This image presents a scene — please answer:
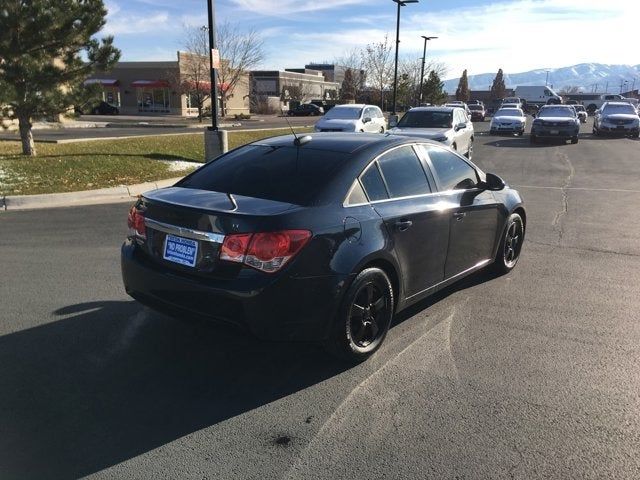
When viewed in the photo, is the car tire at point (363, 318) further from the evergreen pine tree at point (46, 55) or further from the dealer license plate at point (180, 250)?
the evergreen pine tree at point (46, 55)

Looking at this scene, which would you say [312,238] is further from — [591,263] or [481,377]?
[591,263]

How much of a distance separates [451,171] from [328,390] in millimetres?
2467

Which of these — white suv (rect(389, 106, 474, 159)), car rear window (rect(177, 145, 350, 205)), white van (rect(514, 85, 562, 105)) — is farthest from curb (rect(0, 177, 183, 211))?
white van (rect(514, 85, 562, 105))

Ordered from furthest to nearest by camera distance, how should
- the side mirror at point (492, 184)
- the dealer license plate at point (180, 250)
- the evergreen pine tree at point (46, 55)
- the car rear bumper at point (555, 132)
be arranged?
the car rear bumper at point (555, 132) < the evergreen pine tree at point (46, 55) < the side mirror at point (492, 184) < the dealer license plate at point (180, 250)

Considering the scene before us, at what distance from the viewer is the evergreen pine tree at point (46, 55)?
39.9 feet

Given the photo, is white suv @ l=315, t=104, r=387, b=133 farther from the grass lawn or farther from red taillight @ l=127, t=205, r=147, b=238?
red taillight @ l=127, t=205, r=147, b=238

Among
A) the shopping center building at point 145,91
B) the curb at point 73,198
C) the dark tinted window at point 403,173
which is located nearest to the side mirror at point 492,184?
the dark tinted window at point 403,173

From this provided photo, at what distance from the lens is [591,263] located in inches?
256

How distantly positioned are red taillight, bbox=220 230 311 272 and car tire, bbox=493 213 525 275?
3114 mm

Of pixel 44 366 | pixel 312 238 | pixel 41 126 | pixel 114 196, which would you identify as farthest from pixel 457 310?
pixel 41 126

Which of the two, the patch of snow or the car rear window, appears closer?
the car rear window

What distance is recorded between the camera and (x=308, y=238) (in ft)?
11.4

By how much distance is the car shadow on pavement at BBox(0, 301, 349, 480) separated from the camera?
9.73ft

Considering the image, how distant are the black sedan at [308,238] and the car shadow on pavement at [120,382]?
31 centimetres
